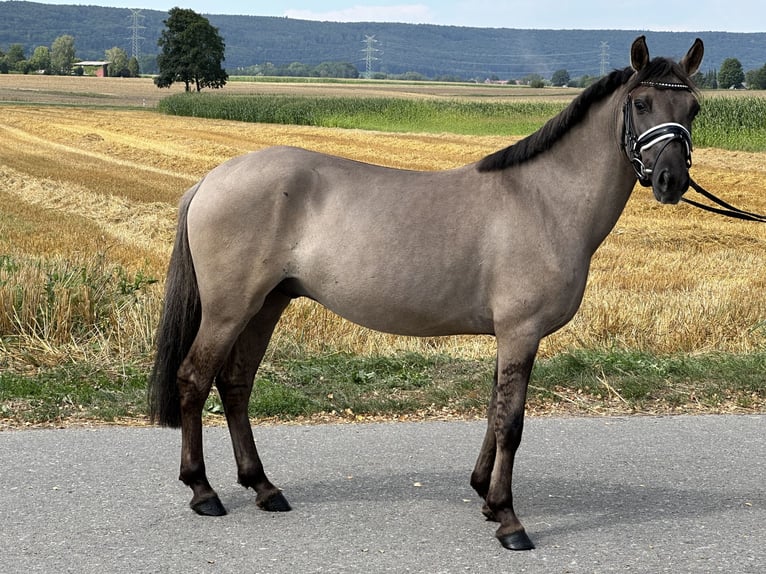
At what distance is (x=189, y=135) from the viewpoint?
125 ft

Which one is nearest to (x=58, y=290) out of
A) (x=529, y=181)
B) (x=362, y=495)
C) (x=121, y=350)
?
(x=121, y=350)

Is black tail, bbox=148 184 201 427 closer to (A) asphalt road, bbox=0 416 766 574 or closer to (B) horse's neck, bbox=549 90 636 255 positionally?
(A) asphalt road, bbox=0 416 766 574

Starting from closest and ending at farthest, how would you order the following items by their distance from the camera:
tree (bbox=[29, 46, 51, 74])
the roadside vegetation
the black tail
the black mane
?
the black mane
the black tail
the roadside vegetation
tree (bbox=[29, 46, 51, 74])

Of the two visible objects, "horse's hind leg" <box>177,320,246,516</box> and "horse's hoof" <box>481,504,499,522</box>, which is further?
"horse's hind leg" <box>177,320,246,516</box>

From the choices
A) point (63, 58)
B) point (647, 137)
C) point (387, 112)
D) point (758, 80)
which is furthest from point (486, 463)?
point (63, 58)

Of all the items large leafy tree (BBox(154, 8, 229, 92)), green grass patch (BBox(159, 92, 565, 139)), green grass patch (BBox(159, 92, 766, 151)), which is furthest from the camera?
large leafy tree (BBox(154, 8, 229, 92))

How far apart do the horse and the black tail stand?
118mm

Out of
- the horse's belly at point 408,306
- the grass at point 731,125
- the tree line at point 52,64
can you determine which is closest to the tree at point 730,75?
the grass at point 731,125

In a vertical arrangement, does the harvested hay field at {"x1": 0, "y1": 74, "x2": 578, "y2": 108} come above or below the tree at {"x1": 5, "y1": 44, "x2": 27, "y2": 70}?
below

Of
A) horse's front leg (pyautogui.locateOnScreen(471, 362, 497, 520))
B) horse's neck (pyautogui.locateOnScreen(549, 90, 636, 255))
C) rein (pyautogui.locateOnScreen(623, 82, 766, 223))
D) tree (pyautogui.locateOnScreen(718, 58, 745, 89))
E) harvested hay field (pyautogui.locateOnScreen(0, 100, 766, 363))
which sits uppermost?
tree (pyautogui.locateOnScreen(718, 58, 745, 89))

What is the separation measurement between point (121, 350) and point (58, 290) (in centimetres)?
88

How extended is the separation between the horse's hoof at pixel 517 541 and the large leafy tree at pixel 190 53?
3442 inches

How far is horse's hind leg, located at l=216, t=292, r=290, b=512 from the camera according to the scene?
4.91 metres

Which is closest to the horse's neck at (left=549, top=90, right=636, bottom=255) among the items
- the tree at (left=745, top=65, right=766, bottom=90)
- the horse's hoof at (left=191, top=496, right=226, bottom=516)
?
the horse's hoof at (left=191, top=496, right=226, bottom=516)
